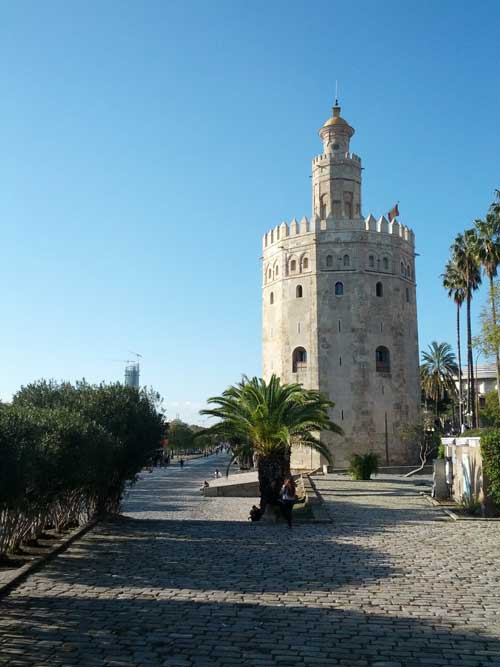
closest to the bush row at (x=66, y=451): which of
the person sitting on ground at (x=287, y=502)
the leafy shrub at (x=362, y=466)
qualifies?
the person sitting on ground at (x=287, y=502)

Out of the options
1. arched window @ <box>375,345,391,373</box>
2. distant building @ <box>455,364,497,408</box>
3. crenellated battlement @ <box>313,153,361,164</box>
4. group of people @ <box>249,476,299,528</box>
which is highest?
crenellated battlement @ <box>313,153,361,164</box>

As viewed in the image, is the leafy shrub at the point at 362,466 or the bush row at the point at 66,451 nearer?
the bush row at the point at 66,451

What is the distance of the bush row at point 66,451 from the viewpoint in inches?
339

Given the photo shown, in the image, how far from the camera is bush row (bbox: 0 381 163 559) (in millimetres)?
8617

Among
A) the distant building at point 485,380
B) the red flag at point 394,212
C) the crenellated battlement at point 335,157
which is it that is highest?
the crenellated battlement at point 335,157

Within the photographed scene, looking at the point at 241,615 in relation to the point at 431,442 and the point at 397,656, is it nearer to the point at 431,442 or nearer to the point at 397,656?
the point at 397,656

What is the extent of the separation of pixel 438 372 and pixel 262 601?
49.8 meters

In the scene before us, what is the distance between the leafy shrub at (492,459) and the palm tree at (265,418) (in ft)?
17.4

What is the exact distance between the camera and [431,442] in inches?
1484

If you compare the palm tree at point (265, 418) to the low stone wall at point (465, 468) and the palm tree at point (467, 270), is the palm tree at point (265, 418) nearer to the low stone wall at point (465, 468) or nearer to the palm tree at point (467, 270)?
the low stone wall at point (465, 468)

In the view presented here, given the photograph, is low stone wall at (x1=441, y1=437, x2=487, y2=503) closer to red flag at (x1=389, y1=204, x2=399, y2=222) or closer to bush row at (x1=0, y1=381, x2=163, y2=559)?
bush row at (x1=0, y1=381, x2=163, y2=559)

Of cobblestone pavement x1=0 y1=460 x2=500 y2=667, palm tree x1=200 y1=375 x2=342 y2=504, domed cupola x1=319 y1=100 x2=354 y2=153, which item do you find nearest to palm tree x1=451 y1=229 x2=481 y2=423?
domed cupola x1=319 y1=100 x2=354 y2=153

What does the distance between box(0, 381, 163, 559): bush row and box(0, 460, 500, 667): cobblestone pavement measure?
1.07 meters

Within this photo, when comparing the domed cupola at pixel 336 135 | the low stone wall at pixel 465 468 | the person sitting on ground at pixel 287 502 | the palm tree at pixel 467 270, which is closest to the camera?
the person sitting on ground at pixel 287 502
